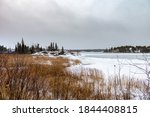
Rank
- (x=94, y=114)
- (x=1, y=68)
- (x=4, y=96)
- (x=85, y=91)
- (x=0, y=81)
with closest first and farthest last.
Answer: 1. (x=94, y=114)
2. (x=4, y=96)
3. (x=0, y=81)
4. (x=1, y=68)
5. (x=85, y=91)

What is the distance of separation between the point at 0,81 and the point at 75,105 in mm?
2088

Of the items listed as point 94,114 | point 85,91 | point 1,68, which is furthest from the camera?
point 85,91

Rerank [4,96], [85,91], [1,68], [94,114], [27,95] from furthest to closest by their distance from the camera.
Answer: [85,91] < [1,68] < [27,95] < [4,96] < [94,114]

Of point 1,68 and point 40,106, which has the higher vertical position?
point 1,68

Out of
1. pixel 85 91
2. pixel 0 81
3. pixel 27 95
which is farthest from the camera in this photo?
pixel 85 91

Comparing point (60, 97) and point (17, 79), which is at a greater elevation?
point (17, 79)

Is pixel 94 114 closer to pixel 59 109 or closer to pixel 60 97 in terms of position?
pixel 59 109

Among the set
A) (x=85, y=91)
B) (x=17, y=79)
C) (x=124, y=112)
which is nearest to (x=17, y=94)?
(x=17, y=79)

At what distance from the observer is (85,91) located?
7.45 metres

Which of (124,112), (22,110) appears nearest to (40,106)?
(22,110)

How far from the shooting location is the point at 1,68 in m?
5.93

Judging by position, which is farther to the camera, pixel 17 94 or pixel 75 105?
pixel 17 94

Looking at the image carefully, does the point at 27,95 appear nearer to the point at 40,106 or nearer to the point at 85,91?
the point at 40,106

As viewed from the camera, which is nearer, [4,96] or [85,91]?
[4,96]
